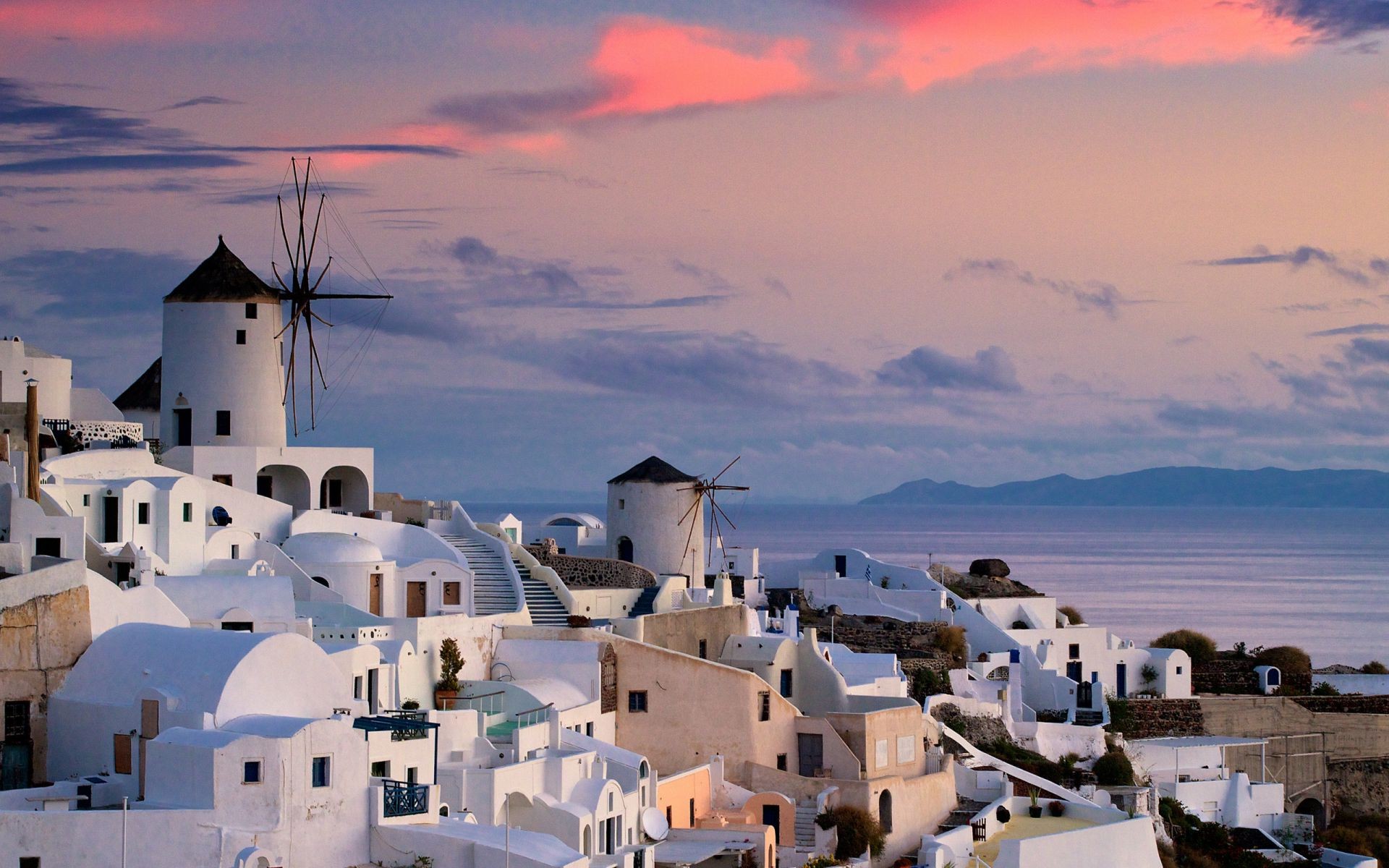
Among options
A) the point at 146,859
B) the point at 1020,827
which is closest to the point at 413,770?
the point at 146,859

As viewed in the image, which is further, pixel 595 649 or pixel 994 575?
pixel 994 575

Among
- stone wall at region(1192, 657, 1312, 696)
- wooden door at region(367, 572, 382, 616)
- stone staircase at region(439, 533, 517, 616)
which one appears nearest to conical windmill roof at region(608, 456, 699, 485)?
stone staircase at region(439, 533, 517, 616)

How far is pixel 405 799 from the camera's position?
24.9 m

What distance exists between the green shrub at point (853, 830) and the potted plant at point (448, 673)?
664cm

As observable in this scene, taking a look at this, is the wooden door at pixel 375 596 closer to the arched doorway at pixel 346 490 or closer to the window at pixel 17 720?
the arched doorway at pixel 346 490

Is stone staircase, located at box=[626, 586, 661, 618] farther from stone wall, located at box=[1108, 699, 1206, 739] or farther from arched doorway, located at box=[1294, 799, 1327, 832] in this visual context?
arched doorway, located at box=[1294, 799, 1327, 832]

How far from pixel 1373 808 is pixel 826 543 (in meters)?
112

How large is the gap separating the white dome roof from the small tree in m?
3.43

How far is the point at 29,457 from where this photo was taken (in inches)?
1233

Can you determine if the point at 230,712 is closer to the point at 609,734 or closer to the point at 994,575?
the point at 609,734

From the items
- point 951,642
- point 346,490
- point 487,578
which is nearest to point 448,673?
point 487,578

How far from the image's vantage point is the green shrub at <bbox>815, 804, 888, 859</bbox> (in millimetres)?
31844

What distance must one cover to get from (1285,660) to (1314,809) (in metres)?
7.67

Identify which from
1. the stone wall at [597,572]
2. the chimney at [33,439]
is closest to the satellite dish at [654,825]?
the stone wall at [597,572]
